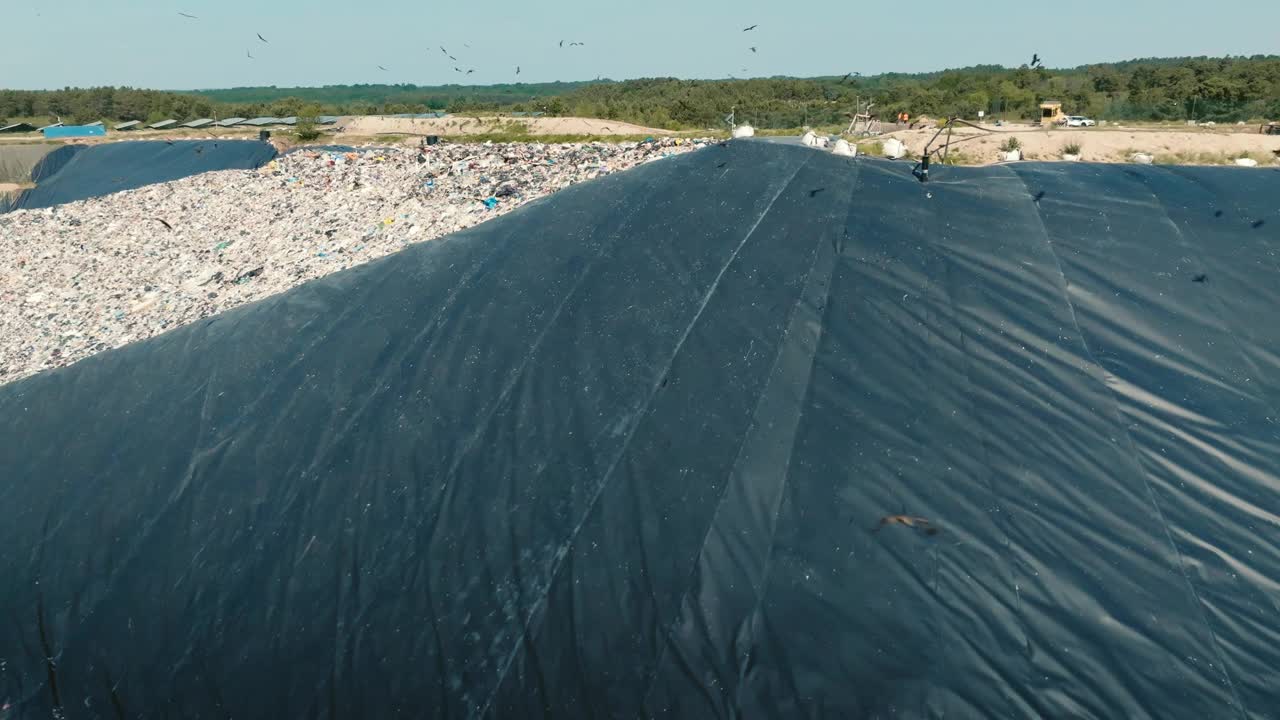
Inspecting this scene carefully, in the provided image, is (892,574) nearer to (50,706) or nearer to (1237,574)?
(1237,574)

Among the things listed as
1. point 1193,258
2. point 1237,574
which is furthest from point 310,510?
point 1193,258

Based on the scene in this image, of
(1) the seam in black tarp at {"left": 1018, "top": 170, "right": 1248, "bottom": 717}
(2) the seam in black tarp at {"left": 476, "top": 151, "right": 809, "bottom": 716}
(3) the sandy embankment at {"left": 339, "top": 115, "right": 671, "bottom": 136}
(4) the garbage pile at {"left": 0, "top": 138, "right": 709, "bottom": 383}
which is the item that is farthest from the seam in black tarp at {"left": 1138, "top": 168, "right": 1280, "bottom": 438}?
(3) the sandy embankment at {"left": 339, "top": 115, "right": 671, "bottom": 136}

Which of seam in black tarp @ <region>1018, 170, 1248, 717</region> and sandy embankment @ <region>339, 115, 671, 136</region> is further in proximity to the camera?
sandy embankment @ <region>339, 115, 671, 136</region>

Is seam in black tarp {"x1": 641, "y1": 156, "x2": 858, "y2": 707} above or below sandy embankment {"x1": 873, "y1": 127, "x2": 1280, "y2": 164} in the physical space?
below

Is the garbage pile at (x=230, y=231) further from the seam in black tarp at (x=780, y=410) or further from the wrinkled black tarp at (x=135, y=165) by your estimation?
the seam in black tarp at (x=780, y=410)

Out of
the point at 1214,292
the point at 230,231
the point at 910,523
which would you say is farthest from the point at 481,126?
the point at 910,523

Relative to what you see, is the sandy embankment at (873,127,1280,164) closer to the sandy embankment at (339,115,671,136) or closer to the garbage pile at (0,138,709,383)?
the garbage pile at (0,138,709,383)

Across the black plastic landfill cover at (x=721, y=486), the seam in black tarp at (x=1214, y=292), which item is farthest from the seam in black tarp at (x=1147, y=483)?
the seam in black tarp at (x=1214, y=292)
